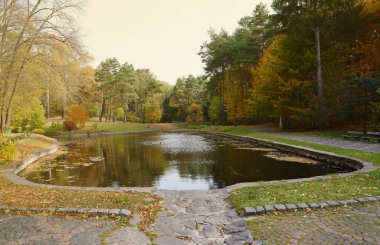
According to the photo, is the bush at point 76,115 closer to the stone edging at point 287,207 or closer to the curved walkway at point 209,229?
the curved walkway at point 209,229

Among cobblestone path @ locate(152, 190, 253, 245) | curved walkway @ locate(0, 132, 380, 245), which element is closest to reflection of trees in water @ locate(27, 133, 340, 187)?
cobblestone path @ locate(152, 190, 253, 245)

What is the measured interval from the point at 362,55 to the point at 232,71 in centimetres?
1910

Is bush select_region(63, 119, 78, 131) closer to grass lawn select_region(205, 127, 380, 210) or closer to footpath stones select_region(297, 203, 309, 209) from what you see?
grass lawn select_region(205, 127, 380, 210)

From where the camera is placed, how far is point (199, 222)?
5594 mm

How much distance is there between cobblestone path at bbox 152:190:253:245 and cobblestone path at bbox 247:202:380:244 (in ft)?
1.14

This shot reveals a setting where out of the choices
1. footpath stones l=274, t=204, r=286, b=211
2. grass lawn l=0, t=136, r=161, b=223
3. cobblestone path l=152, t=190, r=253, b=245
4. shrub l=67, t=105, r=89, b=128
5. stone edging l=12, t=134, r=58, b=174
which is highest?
shrub l=67, t=105, r=89, b=128

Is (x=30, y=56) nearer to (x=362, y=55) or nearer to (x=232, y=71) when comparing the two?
(x=362, y=55)

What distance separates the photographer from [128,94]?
177 feet

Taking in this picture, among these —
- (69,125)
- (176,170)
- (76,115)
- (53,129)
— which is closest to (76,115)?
(76,115)

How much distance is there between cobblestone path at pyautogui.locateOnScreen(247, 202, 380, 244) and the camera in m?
4.34

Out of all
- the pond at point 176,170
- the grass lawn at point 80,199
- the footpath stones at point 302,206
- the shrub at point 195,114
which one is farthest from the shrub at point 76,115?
the footpath stones at point 302,206

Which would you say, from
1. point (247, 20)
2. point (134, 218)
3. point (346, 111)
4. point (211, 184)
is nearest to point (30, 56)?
point (211, 184)

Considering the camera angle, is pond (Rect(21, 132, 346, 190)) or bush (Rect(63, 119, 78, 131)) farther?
bush (Rect(63, 119, 78, 131))

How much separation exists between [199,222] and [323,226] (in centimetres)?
222
